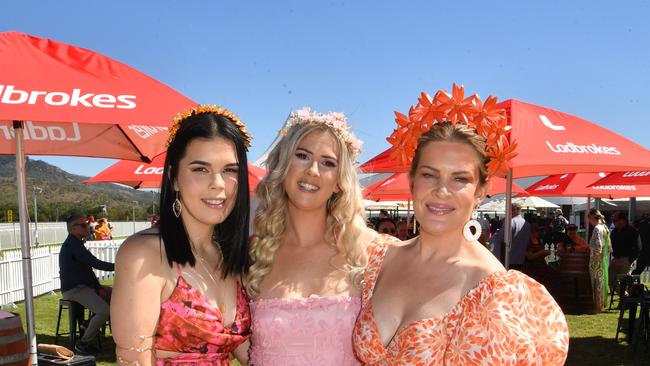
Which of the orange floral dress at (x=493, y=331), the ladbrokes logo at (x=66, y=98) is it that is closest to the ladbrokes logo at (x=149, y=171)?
the ladbrokes logo at (x=66, y=98)

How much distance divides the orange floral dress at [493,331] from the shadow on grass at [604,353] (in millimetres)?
6052

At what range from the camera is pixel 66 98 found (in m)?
2.76

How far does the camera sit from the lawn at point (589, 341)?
7.12 metres

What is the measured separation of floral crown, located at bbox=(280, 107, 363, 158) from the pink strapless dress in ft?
2.83

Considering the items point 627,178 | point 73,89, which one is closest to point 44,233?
point 627,178

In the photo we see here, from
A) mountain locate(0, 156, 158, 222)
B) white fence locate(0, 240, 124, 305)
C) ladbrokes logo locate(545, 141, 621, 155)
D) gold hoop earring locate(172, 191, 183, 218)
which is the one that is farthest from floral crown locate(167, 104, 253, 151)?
mountain locate(0, 156, 158, 222)

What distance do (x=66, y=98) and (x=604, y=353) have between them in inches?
293

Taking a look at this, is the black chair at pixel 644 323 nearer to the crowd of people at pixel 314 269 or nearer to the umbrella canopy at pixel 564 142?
the umbrella canopy at pixel 564 142

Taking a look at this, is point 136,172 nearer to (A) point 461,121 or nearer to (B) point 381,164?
(B) point 381,164

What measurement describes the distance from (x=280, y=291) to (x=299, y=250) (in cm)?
31

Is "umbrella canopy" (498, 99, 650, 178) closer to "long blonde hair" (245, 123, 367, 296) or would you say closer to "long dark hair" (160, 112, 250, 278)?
"long blonde hair" (245, 123, 367, 296)

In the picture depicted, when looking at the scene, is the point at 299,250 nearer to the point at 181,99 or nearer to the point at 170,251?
the point at 170,251

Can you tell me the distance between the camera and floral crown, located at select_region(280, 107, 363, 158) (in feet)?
9.71

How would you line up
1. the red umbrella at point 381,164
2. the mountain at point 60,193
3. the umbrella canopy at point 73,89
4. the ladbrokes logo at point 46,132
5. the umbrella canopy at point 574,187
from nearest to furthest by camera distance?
the umbrella canopy at point 73,89
the ladbrokes logo at point 46,132
the red umbrella at point 381,164
the umbrella canopy at point 574,187
the mountain at point 60,193
